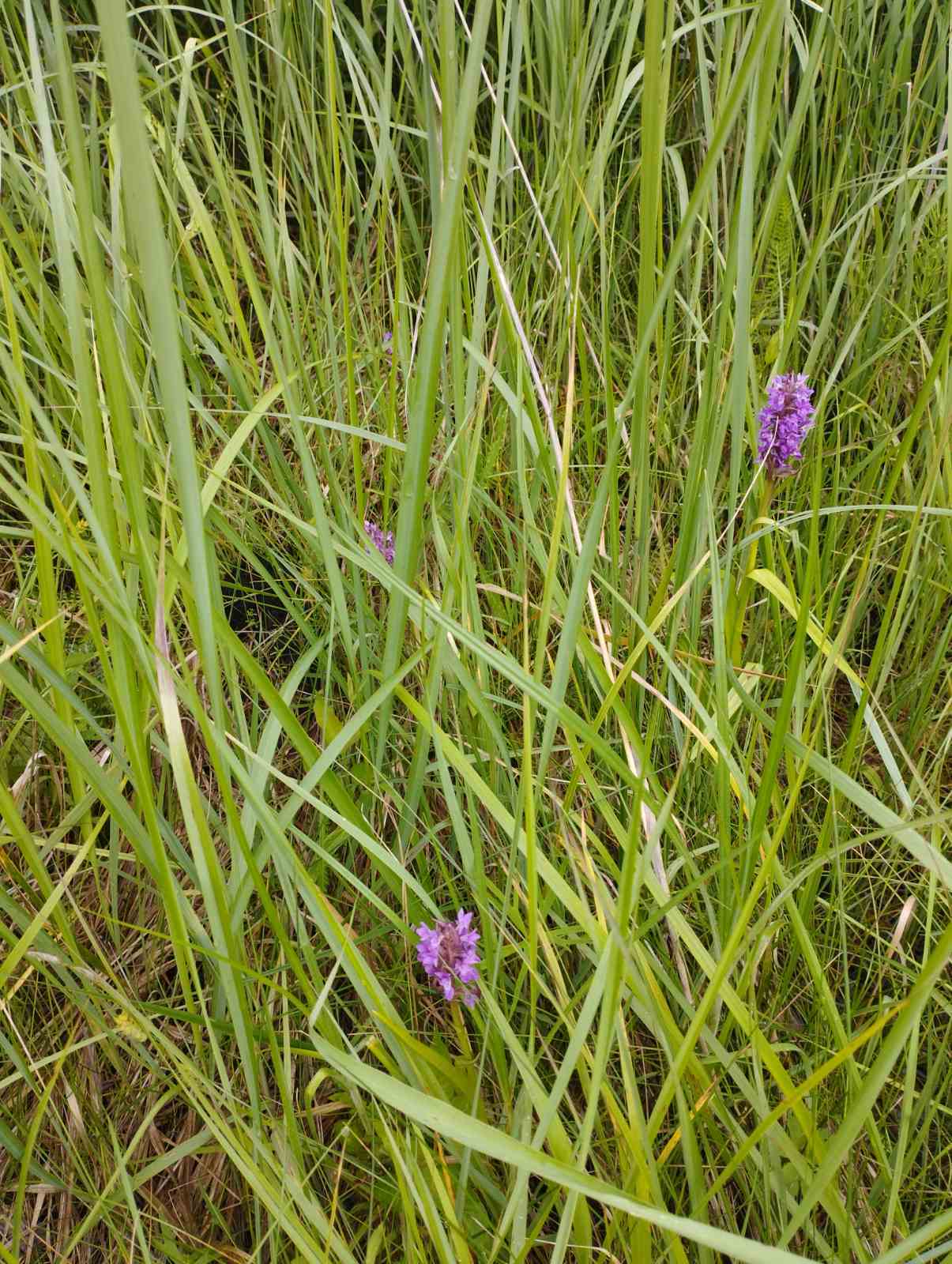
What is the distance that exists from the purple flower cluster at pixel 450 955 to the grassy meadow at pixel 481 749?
0.02 meters

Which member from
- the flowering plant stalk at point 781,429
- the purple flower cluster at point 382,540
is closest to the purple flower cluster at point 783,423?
the flowering plant stalk at point 781,429

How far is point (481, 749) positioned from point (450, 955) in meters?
0.21

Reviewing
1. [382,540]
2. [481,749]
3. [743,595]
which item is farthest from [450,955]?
[382,540]

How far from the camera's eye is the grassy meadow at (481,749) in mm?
553

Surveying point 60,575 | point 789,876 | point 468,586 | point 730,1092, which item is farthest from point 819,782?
point 60,575

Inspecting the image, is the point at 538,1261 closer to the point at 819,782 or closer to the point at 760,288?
the point at 819,782

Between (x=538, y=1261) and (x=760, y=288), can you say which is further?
(x=760, y=288)

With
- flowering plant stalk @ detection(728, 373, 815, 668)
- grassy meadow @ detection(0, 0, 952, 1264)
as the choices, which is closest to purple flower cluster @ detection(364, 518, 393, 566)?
grassy meadow @ detection(0, 0, 952, 1264)

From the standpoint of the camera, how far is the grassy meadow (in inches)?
21.8

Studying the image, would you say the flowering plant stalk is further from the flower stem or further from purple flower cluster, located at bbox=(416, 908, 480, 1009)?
purple flower cluster, located at bbox=(416, 908, 480, 1009)

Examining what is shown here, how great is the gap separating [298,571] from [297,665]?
0.26 m

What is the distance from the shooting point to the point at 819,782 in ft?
2.79

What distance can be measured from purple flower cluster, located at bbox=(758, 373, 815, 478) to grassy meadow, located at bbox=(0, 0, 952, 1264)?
0.02 m

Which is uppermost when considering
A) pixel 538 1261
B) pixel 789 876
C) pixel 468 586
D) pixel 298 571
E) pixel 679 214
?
→ pixel 679 214
